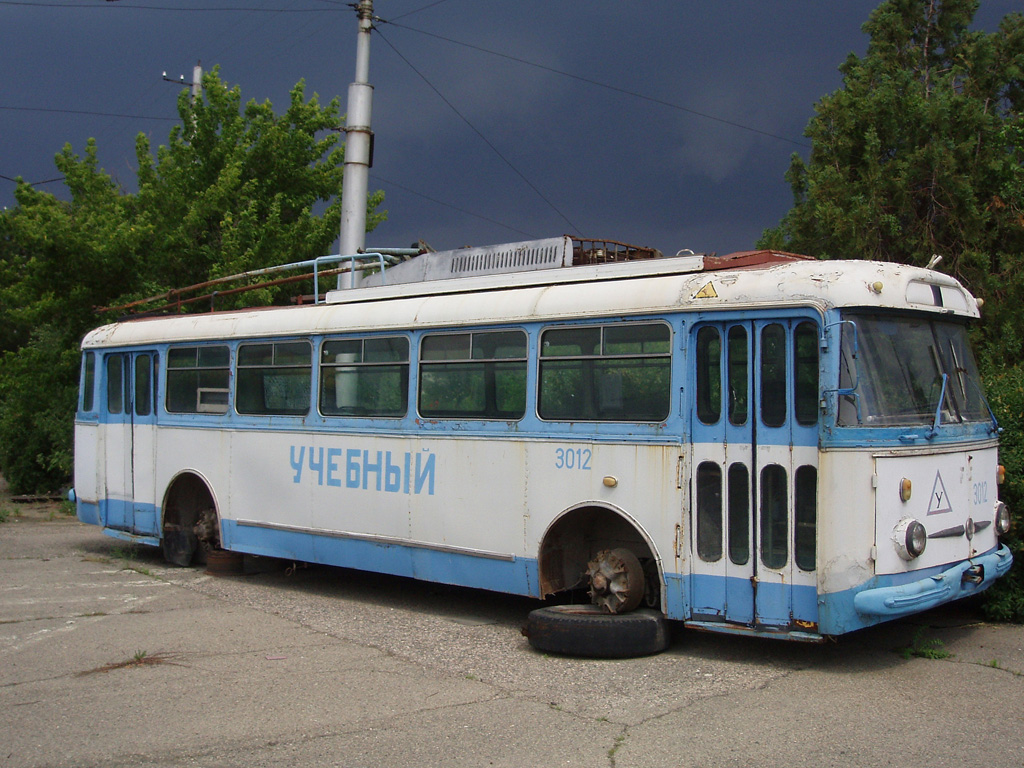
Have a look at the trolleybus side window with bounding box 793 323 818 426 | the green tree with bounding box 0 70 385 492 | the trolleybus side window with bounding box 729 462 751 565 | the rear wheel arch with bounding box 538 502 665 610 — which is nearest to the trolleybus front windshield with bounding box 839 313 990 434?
the trolleybus side window with bounding box 793 323 818 426

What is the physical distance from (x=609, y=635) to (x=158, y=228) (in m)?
14.3

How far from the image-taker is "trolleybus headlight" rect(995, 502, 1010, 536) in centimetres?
761

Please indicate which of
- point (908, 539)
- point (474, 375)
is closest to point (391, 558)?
point (474, 375)

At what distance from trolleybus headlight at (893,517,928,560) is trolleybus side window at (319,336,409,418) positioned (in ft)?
14.4

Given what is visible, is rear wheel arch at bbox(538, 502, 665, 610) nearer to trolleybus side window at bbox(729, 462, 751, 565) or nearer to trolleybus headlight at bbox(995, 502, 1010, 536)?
trolleybus side window at bbox(729, 462, 751, 565)

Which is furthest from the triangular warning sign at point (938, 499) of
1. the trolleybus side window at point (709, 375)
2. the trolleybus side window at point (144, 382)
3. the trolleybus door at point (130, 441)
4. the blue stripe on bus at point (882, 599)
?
the trolleybus side window at point (144, 382)

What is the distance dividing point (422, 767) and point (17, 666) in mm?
3826

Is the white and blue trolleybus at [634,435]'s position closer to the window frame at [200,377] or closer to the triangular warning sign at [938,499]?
the triangular warning sign at [938,499]

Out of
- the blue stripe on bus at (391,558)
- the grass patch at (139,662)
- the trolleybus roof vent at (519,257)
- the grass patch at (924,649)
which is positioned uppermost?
the trolleybus roof vent at (519,257)

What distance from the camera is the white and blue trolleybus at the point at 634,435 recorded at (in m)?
6.70

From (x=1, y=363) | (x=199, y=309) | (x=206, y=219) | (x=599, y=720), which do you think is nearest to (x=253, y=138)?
(x=206, y=219)

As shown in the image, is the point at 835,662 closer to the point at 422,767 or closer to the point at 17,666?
the point at 422,767

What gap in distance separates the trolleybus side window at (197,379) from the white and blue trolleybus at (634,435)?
18cm

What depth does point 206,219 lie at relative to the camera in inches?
742
